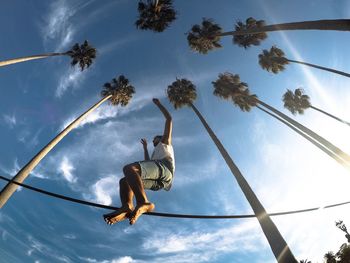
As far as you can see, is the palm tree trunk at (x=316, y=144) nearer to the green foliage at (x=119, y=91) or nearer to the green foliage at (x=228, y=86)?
the green foliage at (x=228, y=86)

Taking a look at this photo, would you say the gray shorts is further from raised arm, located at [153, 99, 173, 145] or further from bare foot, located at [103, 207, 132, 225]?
bare foot, located at [103, 207, 132, 225]

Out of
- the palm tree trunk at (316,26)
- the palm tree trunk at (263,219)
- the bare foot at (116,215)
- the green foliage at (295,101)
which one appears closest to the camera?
the bare foot at (116,215)

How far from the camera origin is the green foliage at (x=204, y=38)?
20.8 m

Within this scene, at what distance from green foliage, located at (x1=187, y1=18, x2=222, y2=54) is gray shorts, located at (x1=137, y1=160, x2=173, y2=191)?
55.1ft

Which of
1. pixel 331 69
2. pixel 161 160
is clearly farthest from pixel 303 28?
pixel 161 160

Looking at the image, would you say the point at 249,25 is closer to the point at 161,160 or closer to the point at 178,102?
the point at 178,102

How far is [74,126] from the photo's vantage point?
16.4 m

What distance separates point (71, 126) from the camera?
1616 centimetres

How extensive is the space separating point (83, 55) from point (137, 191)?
23.5 meters

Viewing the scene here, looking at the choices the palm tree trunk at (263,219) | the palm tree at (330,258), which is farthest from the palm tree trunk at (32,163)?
the palm tree at (330,258)

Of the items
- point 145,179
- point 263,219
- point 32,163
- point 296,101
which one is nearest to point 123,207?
point 145,179

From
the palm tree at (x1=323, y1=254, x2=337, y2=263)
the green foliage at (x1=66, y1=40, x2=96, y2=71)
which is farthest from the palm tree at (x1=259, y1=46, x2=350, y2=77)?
the palm tree at (x1=323, y1=254, x2=337, y2=263)

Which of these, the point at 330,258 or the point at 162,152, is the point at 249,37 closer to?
the point at 162,152

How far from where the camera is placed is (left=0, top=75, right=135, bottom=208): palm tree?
936cm
